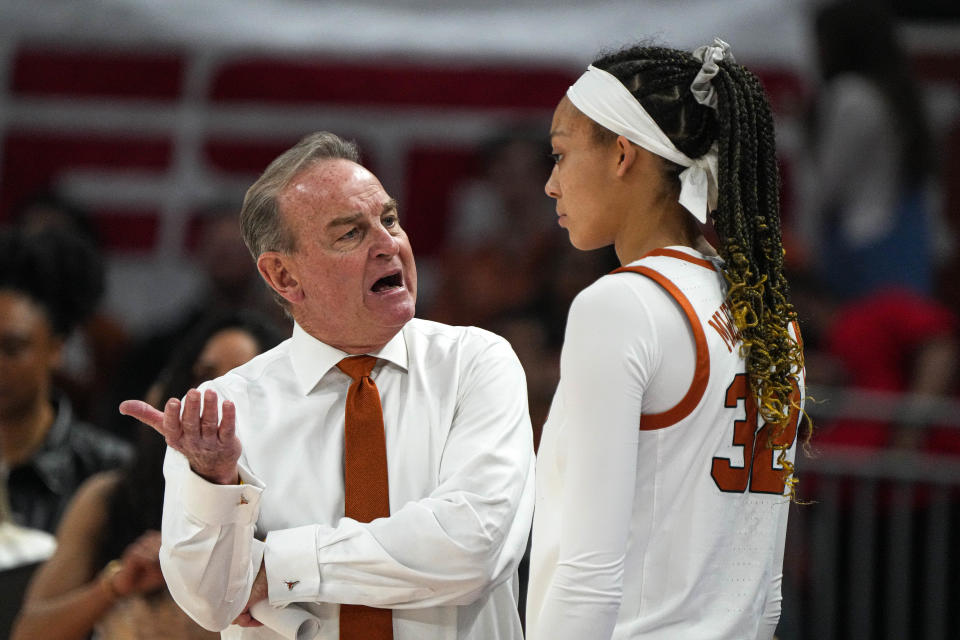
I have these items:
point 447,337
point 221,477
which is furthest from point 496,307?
point 221,477

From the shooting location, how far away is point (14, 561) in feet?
13.6

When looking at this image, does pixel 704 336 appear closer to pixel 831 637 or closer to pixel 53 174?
pixel 831 637

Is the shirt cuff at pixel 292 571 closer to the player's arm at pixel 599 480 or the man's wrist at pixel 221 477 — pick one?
the man's wrist at pixel 221 477

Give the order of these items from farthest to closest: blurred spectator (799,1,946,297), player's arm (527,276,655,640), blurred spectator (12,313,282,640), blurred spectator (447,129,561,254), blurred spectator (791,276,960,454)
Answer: blurred spectator (447,129,561,254)
blurred spectator (799,1,946,297)
blurred spectator (791,276,960,454)
blurred spectator (12,313,282,640)
player's arm (527,276,655,640)

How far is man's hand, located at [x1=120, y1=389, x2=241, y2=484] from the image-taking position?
7.72 feet

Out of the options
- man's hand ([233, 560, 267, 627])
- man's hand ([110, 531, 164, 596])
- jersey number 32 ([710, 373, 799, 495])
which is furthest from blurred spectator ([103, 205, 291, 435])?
jersey number 32 ([710, 373, 799, 495])

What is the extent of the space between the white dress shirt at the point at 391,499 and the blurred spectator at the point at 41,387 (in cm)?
219

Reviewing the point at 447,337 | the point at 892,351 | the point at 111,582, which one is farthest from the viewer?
the point at 892,351

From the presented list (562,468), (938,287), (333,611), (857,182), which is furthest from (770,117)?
(938,287)

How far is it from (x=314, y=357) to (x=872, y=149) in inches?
174

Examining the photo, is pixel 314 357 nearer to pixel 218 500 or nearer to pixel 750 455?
pixel 218 500

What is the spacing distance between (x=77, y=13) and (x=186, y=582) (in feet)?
18.7

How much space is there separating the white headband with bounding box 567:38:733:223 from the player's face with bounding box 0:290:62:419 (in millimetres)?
2918

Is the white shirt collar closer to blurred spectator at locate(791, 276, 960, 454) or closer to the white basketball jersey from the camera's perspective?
the white basketball jersey
